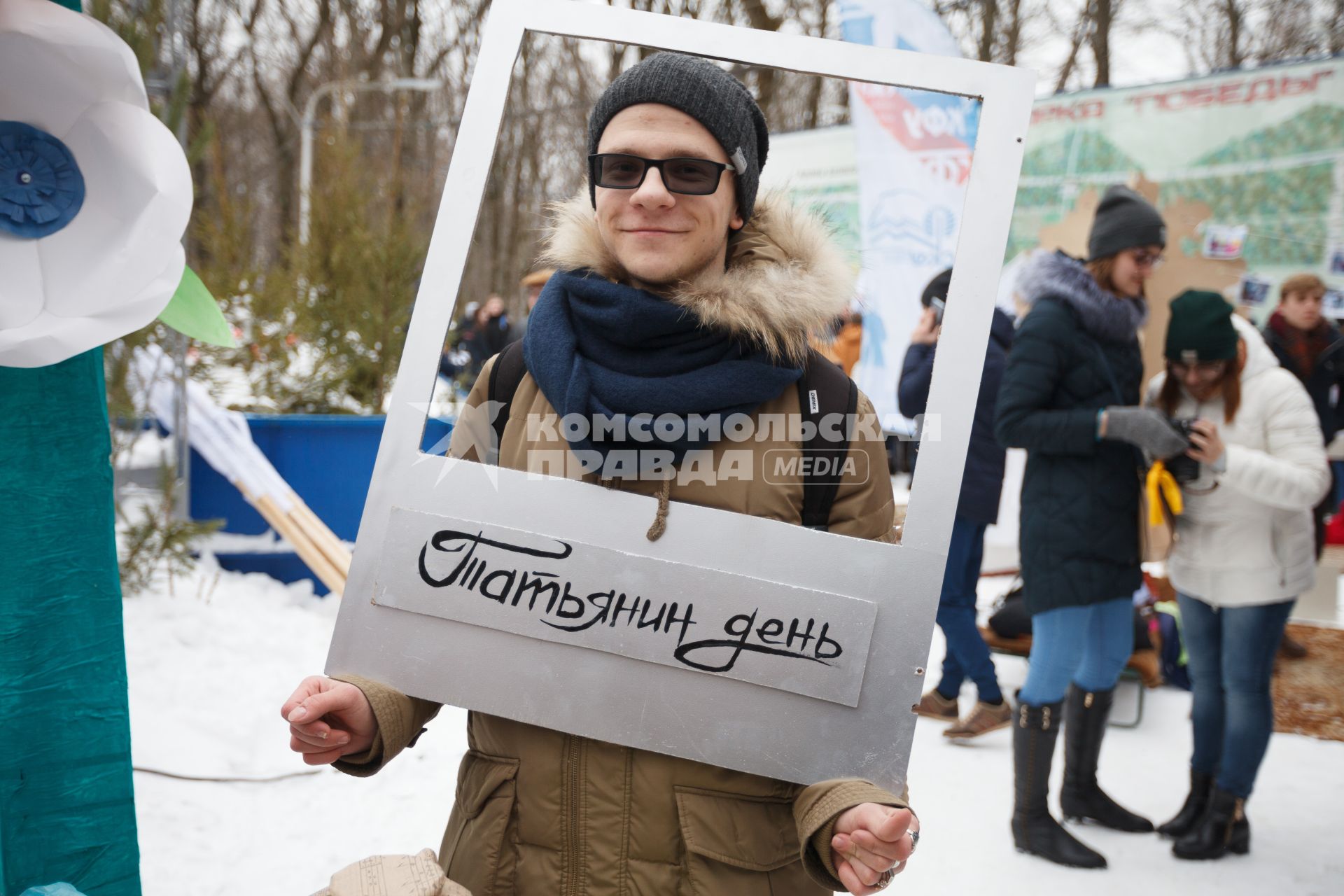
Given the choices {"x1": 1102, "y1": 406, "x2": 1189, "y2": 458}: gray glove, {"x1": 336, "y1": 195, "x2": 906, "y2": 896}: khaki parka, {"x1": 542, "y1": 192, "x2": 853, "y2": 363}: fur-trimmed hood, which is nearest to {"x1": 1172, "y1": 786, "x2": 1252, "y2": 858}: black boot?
{"x1": 1102, "y1": 406, "x2": 1189, "y2": 458}: gray glove

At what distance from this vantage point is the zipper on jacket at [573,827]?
53.4 inches

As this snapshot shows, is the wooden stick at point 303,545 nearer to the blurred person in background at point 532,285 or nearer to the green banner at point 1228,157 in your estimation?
the blurred person in background at point 532,285

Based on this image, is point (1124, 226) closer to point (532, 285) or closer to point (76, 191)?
point (532, 285)

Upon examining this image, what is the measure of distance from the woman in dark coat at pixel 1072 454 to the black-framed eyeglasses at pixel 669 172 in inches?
81.4

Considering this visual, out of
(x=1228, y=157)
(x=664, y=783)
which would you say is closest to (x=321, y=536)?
(x=664, y=783)

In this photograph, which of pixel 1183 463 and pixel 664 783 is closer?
pixel 664 783

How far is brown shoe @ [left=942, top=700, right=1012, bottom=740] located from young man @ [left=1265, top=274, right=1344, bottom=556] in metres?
2.06

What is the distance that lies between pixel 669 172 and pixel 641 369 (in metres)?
0.27

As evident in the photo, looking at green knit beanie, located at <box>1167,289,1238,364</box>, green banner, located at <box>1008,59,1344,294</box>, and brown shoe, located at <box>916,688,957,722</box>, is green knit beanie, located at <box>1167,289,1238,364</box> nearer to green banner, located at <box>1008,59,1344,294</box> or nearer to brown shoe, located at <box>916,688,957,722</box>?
brown shoe, located at <box>916,688,957,722</box>

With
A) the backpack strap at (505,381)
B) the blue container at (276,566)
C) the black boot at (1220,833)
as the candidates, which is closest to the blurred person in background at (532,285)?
the backpack strap at (505,381)

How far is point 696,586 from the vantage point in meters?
1.35

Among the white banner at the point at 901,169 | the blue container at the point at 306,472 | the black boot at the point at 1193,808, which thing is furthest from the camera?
the blue container at the point at 306,472

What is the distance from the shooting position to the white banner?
12.4 ft

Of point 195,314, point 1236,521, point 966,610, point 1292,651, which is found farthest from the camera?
point 1292,651
